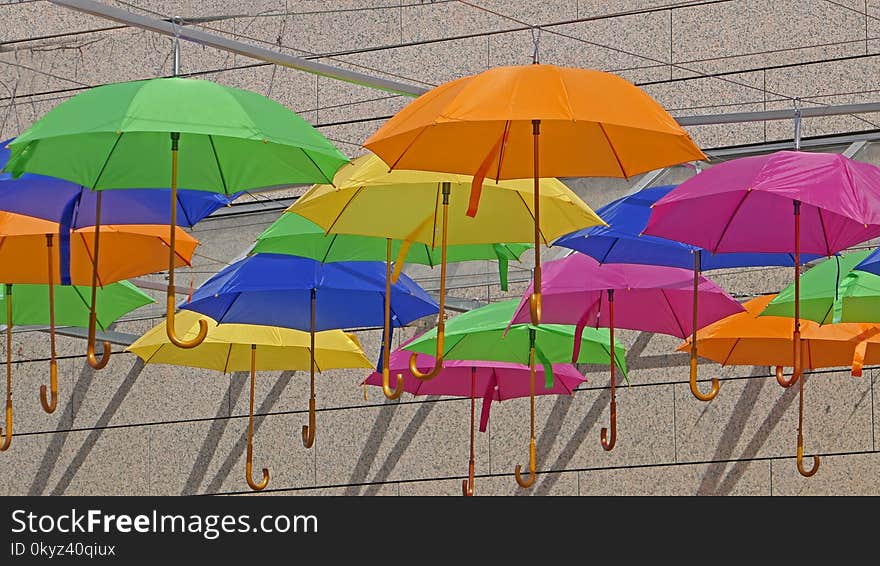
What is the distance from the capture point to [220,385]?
14.9 metres

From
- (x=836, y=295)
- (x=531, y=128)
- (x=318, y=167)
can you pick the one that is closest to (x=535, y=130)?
(x=531, y=128)

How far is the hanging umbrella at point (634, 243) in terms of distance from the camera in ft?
29.7

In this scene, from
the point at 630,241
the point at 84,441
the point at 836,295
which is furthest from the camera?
the point at 84,441

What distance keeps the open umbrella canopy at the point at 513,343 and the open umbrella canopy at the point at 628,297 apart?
307 mm

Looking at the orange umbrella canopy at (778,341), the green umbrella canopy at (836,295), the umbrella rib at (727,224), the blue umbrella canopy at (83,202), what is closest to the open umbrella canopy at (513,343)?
the orange umbrella canopy at (778,341)

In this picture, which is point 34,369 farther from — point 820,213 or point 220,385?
point 820,213

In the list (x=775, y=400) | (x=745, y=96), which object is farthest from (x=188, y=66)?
(x=775, y=400)

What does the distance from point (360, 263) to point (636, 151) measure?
273 centimetres

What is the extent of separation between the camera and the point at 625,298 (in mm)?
10102

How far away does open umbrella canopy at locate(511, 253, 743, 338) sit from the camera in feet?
31.6

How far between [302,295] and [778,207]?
9.59ft

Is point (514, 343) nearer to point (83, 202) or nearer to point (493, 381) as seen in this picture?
point (493, 381)

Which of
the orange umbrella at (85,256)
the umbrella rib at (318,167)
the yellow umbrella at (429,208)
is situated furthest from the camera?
the orange umbrella at (85,256)

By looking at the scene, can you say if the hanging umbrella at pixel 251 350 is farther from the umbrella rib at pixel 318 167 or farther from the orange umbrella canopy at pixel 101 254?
the umbrella rib at pixel 318 167
